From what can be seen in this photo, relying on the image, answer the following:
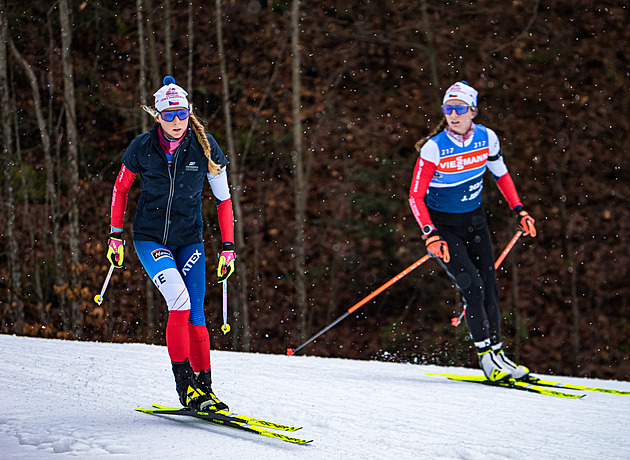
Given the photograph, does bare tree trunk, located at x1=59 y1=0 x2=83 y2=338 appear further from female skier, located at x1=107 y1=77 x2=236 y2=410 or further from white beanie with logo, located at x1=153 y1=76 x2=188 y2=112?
white beanie with logo, located at x1=153 y1=76 x2=188 y2=112

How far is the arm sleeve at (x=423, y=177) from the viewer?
6031mm

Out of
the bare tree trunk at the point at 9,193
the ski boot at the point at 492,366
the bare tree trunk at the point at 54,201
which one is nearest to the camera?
the ski boot at the point at 492,366

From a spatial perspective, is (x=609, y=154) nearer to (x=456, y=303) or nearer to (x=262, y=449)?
(x=456, y=303)

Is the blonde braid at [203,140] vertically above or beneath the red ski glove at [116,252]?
above

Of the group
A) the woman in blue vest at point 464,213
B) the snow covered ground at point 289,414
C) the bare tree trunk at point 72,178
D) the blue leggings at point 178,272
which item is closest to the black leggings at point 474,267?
the woman in blue vest at point 464,213

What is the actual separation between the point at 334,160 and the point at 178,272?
11.0m

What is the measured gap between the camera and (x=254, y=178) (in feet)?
49.3

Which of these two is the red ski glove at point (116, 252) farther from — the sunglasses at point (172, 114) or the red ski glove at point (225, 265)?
the sunglasses at point (172, 114)

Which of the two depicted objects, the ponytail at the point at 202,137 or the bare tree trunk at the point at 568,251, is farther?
the bare tree trunk at the point at 568,251

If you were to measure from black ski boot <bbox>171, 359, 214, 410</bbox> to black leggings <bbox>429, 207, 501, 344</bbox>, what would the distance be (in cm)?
270

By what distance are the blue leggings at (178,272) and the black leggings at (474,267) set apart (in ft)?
8.32

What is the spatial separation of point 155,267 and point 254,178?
11186 mm

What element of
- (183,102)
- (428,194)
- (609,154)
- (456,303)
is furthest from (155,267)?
(609,154)

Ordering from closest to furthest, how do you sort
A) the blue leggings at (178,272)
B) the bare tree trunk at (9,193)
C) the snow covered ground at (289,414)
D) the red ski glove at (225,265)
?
the snow covered ground at (289,414), the blue leggings at (178,272), the red ski glove at (225,265), the bare tree trunk at (9,193)
